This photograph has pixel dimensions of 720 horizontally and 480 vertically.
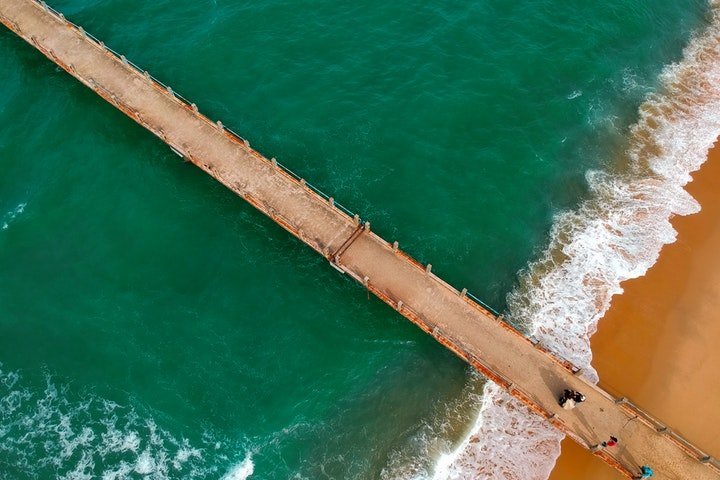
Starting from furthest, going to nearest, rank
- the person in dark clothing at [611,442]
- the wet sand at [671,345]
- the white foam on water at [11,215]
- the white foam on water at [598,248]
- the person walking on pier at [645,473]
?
the white foam on water at [11,215]
the wet sand at [671,345]
the white foam on water at [598,248]
the person in dark clothing at [611,442]
the person walking on pier at [645,473]

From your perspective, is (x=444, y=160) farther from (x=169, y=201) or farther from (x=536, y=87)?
(x=169, y=201)

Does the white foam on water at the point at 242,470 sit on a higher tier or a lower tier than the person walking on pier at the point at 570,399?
lower

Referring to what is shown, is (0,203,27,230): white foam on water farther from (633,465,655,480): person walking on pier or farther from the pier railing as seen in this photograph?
(633,465,655,480): person walking on pier

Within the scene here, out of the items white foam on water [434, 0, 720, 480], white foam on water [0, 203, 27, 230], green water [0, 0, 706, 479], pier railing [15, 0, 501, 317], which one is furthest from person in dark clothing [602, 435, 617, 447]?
white foam on water [0, 203, 27, 230]

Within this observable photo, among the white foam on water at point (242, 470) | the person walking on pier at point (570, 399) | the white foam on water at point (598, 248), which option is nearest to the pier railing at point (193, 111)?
the white foam on water at point (598, 248)

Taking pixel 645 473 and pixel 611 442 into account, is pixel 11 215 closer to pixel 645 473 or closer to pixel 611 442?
pixel 611 442

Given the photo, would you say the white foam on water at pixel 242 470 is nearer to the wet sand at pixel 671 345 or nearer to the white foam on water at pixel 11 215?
the wet sand at pixel 671 345
